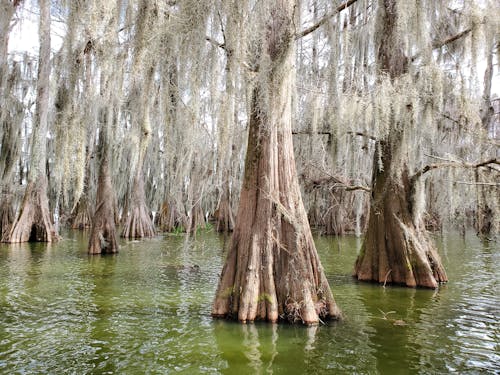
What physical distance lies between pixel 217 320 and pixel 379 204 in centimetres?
385

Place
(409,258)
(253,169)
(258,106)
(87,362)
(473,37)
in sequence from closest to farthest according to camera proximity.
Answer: (87,362)
(258,106)
(253,169)
(473,37)
(409,258)

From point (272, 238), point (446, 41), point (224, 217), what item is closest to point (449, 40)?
point (446, 41)

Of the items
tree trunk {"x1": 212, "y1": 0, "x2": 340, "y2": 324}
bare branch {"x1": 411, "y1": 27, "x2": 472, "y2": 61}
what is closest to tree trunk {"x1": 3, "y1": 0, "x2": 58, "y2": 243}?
tree trunk {"x1": 212, "y1": 0, "x2": 340, "y2": 324}

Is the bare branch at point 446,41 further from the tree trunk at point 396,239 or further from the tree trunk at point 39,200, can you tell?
the tree trunk at point 39,200

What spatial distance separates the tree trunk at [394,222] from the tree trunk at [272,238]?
2.53m

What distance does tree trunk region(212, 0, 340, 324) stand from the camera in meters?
5.10

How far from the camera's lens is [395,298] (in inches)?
261

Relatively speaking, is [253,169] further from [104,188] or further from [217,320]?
[104,188]

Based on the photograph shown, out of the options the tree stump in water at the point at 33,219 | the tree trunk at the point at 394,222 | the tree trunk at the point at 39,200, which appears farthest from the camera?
the tree stump in water at the point at 33,219

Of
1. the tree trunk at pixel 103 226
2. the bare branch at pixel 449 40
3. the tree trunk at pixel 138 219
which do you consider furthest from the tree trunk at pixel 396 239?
the tree trunk at pixel 138 219

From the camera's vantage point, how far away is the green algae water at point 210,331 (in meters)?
3.96

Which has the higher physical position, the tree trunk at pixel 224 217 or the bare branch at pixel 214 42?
the bare branch at pixel 214 42

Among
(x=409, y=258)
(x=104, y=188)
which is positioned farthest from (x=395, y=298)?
(x=104, y=188)

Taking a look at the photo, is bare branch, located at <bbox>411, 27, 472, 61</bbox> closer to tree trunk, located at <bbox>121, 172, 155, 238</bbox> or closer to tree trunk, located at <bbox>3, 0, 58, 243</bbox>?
tree trunk, located at <bbox>3, 0, 58, 243</bbox>
